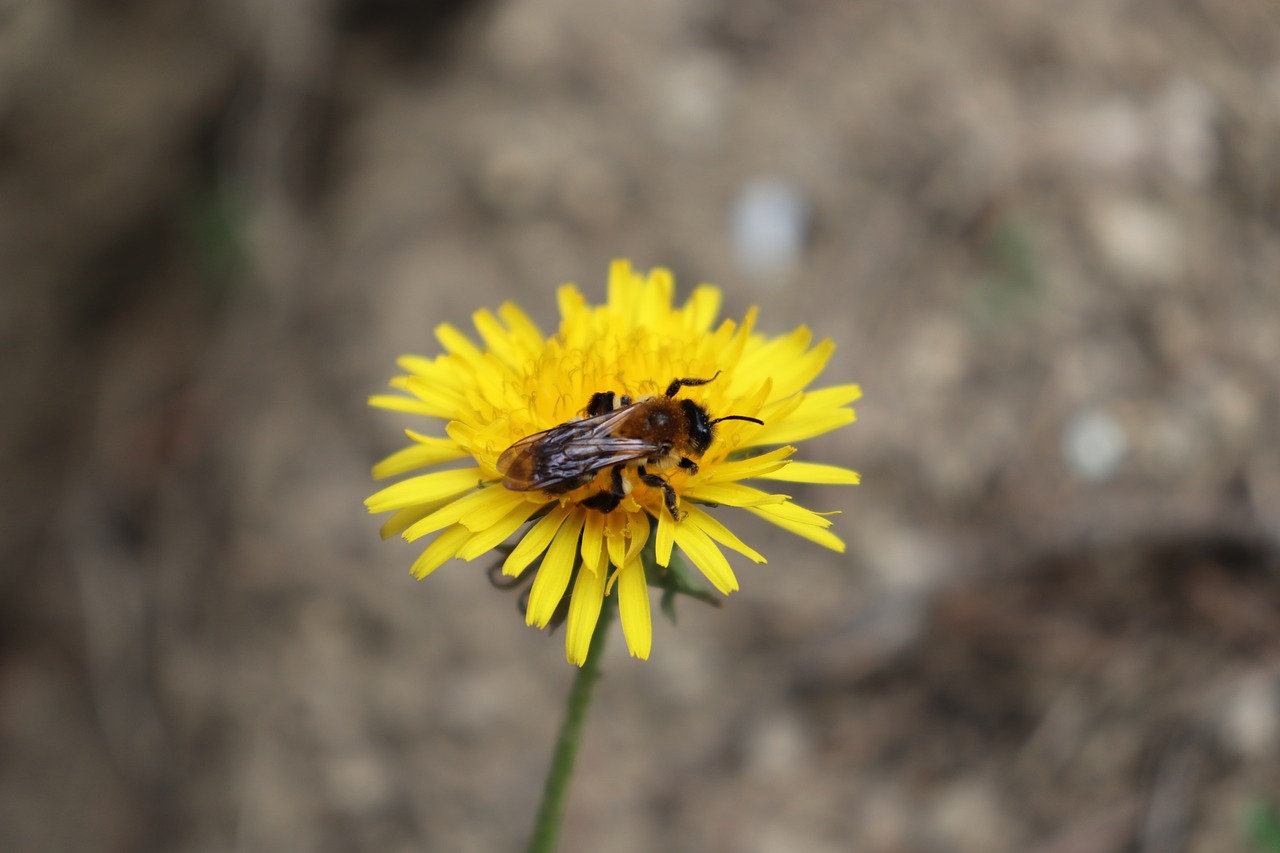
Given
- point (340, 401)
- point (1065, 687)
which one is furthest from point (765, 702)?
point (340, 401)

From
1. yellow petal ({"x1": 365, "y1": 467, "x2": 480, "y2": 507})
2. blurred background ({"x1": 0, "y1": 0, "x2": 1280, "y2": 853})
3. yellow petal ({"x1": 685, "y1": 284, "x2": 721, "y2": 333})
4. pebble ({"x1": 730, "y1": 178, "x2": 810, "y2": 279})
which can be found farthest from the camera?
pebble ({"x1": 730, "y1": 178, "x2": 810, "y2": 279})

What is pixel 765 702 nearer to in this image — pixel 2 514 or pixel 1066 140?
pixel 1066 140

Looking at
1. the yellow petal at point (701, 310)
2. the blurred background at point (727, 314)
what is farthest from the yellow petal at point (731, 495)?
the blurred background at point (727, 314)

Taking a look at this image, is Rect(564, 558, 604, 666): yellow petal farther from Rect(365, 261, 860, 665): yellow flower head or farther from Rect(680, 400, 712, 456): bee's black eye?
Rect(680, 400, 712, 456): bee's black eye

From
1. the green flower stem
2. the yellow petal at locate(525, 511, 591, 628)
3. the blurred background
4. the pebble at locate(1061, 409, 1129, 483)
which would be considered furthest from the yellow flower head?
the pebble at locate(1061, 409, 1129, 483)

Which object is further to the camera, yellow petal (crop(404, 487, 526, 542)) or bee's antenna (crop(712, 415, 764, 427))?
bee's antenna (crop(712, 415, 764, 427))

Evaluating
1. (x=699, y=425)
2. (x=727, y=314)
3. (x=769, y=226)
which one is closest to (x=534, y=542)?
(x=699, y=425)

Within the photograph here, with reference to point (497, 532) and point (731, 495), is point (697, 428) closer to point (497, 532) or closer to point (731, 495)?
point (731, 495)

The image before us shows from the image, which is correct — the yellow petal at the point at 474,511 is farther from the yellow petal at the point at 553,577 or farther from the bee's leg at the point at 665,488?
the bee's leg at the point at 665,488
